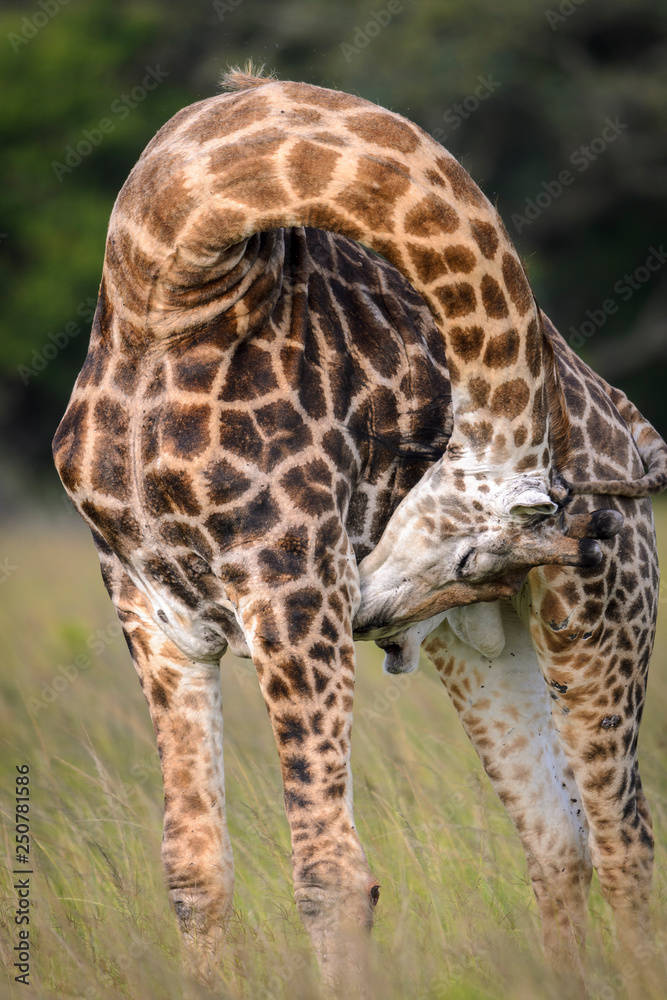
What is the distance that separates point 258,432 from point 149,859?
6.91 ft

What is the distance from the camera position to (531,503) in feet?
9.18

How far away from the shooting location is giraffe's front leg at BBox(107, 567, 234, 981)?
2953mm

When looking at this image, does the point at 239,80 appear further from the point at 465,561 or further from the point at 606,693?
the point at 606,693

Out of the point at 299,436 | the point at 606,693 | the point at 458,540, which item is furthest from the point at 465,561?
the point at 606,693

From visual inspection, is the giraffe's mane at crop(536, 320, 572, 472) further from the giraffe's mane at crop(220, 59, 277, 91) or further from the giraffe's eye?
the giraffe's mane at crop(220, 59, 277, 91)

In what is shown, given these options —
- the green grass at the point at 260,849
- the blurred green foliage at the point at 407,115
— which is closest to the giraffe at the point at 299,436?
the green grass at the point at 260,849

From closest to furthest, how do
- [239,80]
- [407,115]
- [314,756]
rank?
[314,756], [239,80], [407,115]

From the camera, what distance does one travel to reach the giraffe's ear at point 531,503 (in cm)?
280

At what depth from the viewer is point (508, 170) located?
19.5 metres

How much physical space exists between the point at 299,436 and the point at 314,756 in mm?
822

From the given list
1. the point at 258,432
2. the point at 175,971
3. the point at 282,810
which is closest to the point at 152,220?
the point at 258,432

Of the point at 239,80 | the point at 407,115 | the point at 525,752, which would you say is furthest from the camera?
the point at 407,115

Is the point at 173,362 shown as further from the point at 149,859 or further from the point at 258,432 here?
the point at 149,859

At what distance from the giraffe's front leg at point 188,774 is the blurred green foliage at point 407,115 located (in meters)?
14.6
